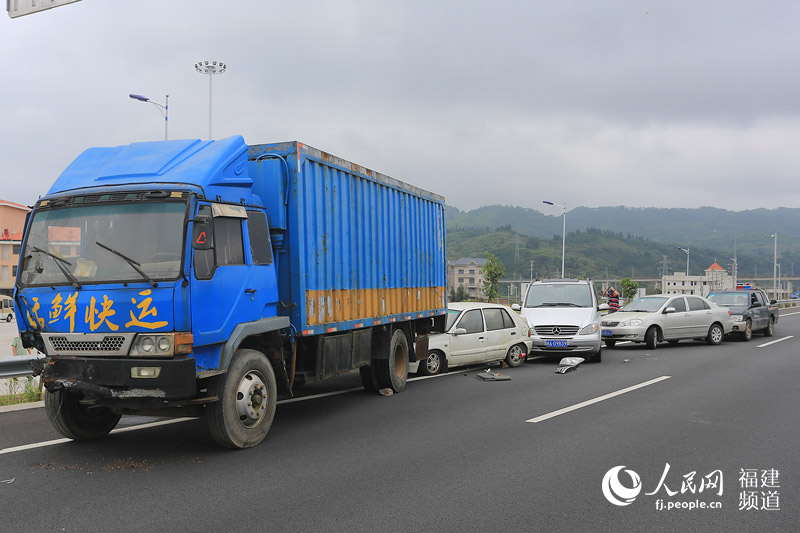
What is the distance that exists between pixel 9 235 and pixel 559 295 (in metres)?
86.3

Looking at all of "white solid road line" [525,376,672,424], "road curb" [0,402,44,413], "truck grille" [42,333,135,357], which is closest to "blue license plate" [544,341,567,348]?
"white solid road line" [525,376,672,424]

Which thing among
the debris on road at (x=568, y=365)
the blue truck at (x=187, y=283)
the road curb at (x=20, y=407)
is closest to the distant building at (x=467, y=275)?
the debris on road at (x=568, y=365)

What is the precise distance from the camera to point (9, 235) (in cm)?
8350

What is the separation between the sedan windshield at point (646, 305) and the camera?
61.3 ft

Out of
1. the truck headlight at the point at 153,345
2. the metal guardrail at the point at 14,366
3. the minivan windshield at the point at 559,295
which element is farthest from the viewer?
the minivan windshield at the point at 559,295

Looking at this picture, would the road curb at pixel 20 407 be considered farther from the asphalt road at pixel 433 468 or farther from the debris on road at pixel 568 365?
the debris on road at pixel 568 365

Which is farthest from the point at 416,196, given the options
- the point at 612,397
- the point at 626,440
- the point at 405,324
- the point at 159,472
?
the point at 159,472

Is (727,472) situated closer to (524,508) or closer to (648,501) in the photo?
(648,501)

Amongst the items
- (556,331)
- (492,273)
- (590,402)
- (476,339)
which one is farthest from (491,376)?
(492,273)

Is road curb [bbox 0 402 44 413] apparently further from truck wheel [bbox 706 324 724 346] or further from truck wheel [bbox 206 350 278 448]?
truck wheel [bbox 706 324 724 346]

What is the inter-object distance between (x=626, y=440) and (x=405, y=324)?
493 centimetres

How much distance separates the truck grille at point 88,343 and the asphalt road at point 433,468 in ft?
3.51

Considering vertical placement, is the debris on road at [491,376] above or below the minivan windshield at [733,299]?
below

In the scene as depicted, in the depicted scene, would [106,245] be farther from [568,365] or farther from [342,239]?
[568,365]
